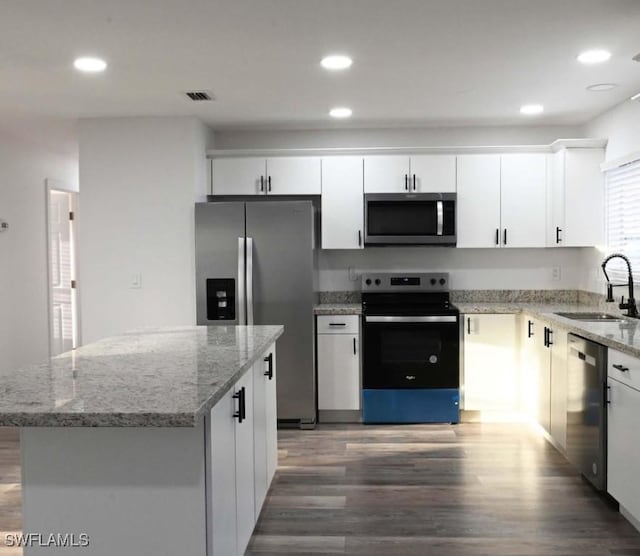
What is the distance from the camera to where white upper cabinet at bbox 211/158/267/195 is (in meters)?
5.21

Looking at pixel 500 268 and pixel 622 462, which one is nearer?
pixel 622 462

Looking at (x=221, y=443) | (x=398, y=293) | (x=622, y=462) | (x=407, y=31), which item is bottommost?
(x=622, y=462)

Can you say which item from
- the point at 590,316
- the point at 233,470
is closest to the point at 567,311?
the point at 590,316

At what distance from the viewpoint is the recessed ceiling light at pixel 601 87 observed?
4039mm

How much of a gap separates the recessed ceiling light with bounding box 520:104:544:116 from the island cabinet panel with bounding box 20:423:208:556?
3.70 m

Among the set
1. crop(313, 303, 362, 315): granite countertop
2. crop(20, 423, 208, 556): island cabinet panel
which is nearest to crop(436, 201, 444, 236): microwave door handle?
crop(313, 303, 362, 315): granite countertop

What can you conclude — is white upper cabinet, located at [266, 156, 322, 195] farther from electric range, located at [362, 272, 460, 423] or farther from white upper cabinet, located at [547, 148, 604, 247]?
white upper cabinet, located at [547, 148, 604, 247]

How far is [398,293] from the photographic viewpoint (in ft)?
17.7

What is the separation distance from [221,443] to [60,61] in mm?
2393

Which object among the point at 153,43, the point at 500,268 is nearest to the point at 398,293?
the point at 500,268

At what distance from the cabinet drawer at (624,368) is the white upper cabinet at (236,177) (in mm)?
2966

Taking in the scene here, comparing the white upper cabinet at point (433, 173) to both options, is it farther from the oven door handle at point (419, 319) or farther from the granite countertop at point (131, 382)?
the granite countertop at point (131, 382)

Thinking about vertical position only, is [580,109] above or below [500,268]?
above

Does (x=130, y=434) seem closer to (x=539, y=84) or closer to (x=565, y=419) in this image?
(x=565, y=419)
